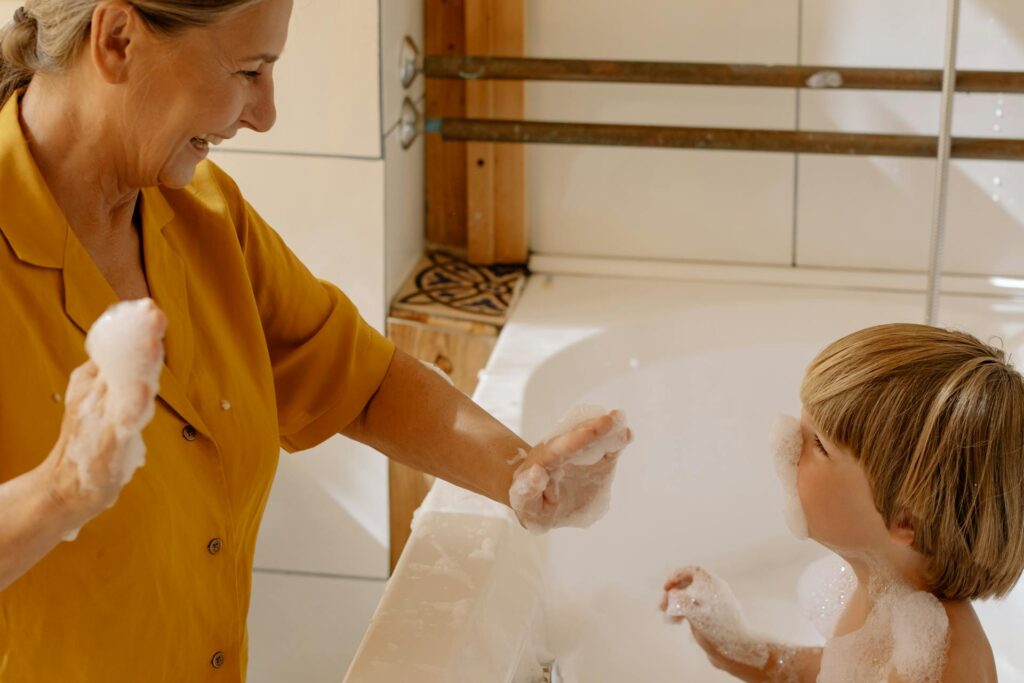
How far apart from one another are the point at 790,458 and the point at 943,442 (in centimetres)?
17

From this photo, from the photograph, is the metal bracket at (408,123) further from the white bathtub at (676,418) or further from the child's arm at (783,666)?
the child's arm at (783,666)

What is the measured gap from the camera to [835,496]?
1266 mm

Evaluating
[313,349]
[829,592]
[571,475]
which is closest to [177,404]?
[313,349]

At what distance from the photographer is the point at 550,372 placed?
1946 millimetres

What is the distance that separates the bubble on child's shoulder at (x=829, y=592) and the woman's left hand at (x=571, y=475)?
0.41 meters

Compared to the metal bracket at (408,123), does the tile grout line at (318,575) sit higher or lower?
lower

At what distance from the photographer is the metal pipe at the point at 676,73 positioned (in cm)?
200

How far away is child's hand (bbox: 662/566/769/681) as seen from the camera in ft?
4.91

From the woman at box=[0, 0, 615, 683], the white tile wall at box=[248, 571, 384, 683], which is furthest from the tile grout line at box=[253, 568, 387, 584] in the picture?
the woman at box=[0, 0, 615, 683]

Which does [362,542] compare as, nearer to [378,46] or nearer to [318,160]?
[318,160]

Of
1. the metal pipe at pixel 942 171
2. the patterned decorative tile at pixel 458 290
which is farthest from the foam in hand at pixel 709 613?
the patterned decorative tile at pixel 458 290

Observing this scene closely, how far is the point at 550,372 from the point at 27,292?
106 cm

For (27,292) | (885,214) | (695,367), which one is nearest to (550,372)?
(695,367)

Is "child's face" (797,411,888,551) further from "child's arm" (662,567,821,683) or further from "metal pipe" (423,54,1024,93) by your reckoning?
"metal pipe" (423,54,1024,93)
